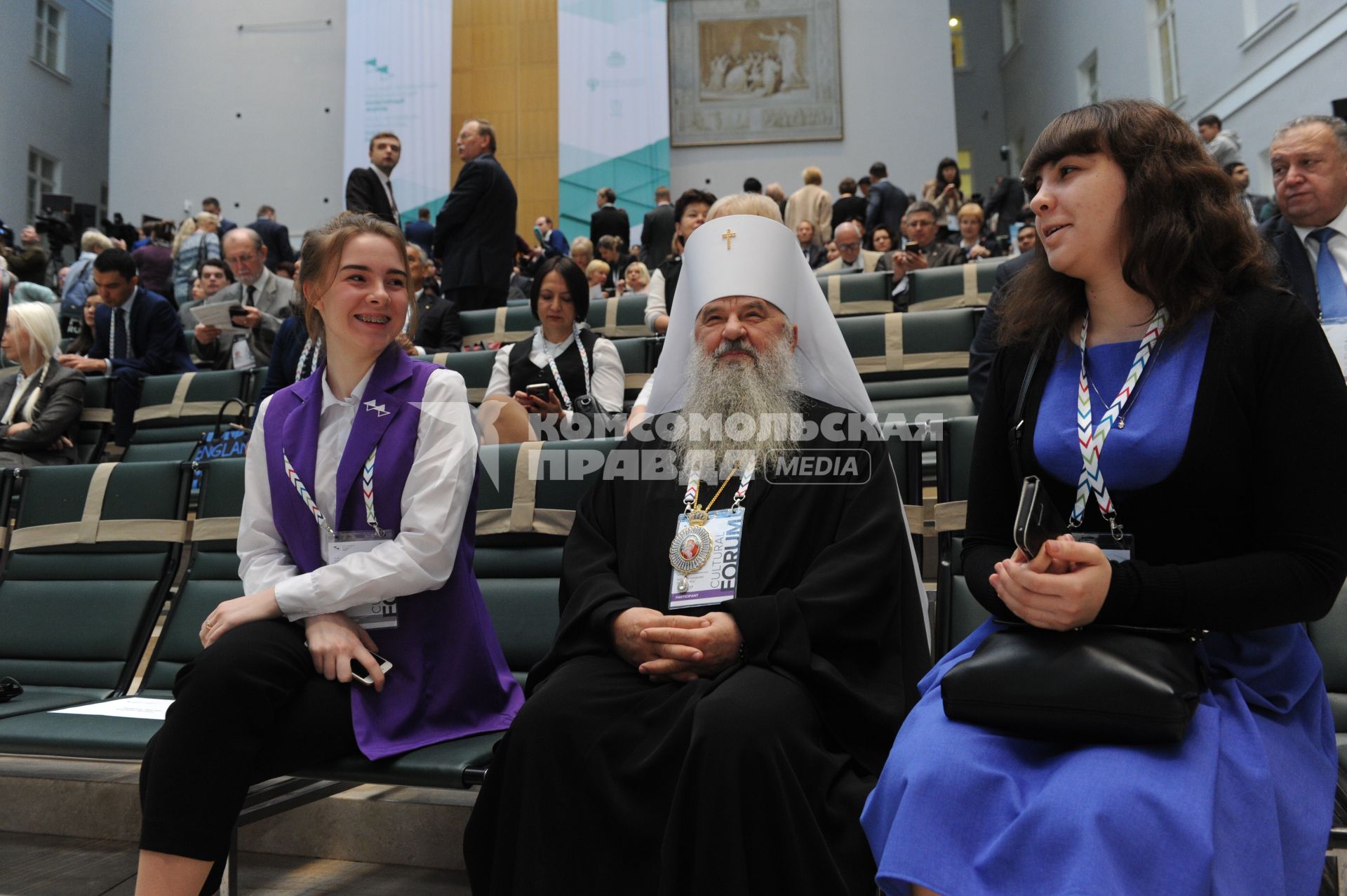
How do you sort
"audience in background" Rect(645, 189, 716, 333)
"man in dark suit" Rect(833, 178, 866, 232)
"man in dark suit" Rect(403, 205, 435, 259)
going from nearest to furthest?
"audience in background" Rect(645, 189, 716, 333) < "man in dark suit" Rect(403, 205, 435, 259) < "man in dark suit" Rect(833, 178, 866, 232)

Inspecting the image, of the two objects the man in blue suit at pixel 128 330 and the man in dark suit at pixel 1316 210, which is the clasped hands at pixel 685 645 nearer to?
the man in dark suit at pixel 1316 210

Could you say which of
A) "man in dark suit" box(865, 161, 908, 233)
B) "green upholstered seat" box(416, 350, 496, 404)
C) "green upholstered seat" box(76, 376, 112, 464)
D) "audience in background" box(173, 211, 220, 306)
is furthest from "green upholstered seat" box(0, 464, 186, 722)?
"man in dark suit" box(865, 161, 908, 233)

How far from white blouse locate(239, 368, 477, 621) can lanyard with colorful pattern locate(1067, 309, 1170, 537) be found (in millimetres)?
1548

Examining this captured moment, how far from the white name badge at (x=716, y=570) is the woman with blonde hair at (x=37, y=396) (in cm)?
516

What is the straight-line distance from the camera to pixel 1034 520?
181 cm

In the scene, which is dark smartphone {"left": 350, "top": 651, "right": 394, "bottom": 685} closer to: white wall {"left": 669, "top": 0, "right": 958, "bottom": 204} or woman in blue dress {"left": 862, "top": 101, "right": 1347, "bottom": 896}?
woman in blue dress {"left": 862, "top": 101, "right": 1347, "bottom": 896}

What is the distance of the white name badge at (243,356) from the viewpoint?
720 cm

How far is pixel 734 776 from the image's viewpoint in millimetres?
2100

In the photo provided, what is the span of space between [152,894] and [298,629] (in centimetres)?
67

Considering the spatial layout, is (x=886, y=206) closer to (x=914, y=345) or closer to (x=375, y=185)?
(x=375, y=185)

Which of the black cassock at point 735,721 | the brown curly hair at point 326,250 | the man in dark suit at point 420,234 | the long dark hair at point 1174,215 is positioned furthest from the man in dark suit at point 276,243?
the long dark hair at point 1174,215

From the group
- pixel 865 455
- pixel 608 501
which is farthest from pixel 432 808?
pixel 865 455

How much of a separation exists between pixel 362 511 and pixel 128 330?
223 inches

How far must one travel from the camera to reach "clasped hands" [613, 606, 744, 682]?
2404 mm
